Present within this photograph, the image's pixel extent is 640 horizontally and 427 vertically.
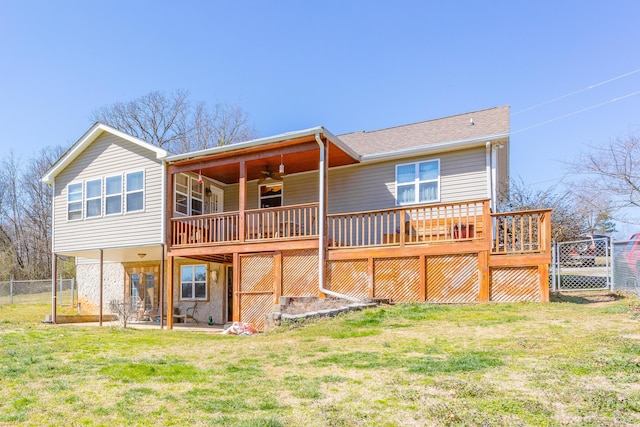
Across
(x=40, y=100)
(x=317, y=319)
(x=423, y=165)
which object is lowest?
(x=317, y=319)

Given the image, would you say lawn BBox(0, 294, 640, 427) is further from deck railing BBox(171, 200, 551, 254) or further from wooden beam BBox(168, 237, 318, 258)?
wooden beam BBox(168, 237, 318, 258)

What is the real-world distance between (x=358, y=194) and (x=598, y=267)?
24.0ft

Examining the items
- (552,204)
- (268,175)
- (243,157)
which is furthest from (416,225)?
(552,204)

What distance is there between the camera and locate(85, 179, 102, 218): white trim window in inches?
557

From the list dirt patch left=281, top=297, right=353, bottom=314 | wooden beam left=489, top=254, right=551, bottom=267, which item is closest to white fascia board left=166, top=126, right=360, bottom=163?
dirt patch left=281, top=297, right=353, bottom=314

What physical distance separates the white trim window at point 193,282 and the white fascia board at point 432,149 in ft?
24.3

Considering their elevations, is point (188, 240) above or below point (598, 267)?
above

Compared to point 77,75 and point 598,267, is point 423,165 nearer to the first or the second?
point 598,267

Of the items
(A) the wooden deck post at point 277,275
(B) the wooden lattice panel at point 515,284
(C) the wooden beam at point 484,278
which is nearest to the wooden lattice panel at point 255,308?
(A) the wooden deck post at point 277,275

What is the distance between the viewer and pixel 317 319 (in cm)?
873

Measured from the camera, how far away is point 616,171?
1795 cm

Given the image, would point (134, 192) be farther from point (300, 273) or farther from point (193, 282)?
point (300, 273)

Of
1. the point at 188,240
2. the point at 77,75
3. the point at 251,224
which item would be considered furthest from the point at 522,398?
the point at 77,75

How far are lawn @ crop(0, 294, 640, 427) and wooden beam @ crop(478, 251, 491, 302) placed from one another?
1.07m
